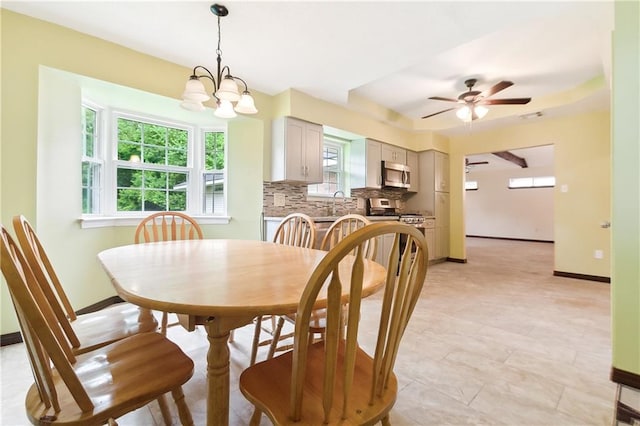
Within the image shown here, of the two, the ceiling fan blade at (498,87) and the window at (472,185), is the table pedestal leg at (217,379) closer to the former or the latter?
the ceiling fan blade at (498,87)

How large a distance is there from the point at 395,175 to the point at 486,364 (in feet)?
11.3

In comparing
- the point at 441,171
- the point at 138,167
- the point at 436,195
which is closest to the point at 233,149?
the point at 138,167

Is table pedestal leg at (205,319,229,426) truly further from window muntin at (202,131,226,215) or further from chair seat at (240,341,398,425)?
window muntin at (202,131,226,215)

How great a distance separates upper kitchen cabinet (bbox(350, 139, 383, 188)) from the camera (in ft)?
14.7

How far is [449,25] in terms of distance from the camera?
2191 millimetres

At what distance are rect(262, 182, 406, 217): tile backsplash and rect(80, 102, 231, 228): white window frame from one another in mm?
522

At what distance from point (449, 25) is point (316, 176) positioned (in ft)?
6.98

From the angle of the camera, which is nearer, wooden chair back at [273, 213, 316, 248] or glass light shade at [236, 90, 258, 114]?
glass light shade at [236, 90, 258, 114]

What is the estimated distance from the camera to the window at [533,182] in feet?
28.5

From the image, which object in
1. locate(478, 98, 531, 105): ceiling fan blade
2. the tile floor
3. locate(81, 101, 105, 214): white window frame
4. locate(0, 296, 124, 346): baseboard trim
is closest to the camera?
the tile floor

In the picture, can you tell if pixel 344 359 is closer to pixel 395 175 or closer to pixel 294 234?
pixel 294 234

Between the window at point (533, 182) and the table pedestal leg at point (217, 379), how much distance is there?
10708 mm

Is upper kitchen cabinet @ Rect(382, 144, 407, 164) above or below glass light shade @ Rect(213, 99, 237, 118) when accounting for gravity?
above

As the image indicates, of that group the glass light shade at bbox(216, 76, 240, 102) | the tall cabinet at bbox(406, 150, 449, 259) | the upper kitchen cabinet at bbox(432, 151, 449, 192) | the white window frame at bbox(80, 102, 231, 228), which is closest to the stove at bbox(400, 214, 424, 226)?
the tall cabinet at bbox(406, 150, 449, 259)
